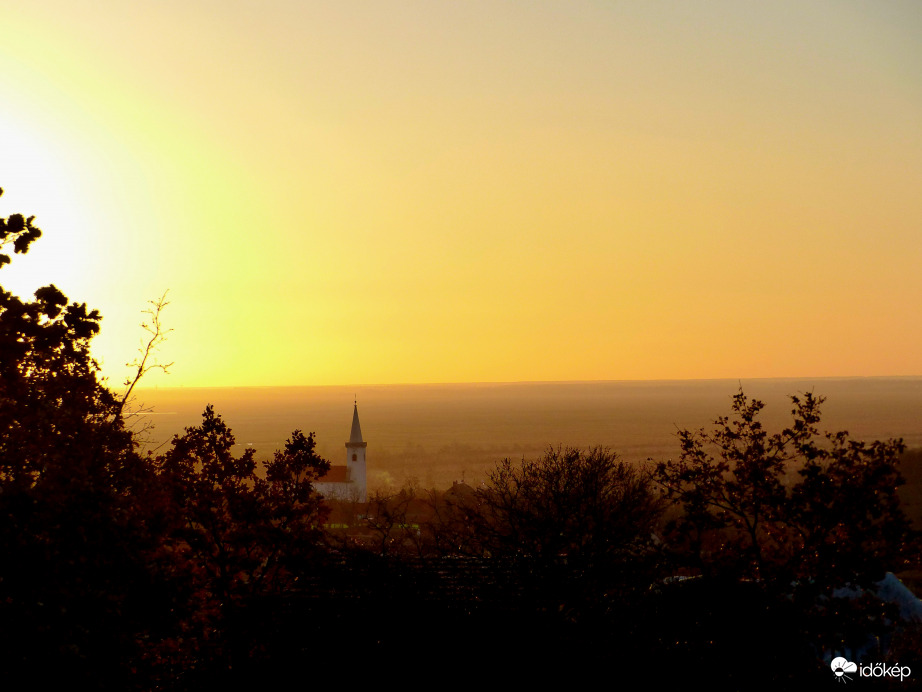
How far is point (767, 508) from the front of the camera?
76.6 feet

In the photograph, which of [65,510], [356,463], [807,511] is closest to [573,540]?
[807,511]

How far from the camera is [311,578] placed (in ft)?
69.1

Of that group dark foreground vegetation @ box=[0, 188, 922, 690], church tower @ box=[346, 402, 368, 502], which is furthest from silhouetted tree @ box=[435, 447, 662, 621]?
church tower @ box=[346, 402, 368, 502]

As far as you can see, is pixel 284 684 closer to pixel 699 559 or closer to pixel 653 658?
pixel 653 658

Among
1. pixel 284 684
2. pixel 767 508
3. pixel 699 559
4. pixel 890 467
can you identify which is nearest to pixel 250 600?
pixel 284 684

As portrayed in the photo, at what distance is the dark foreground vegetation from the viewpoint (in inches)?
558

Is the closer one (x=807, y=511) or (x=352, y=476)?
(x=807, y=511)

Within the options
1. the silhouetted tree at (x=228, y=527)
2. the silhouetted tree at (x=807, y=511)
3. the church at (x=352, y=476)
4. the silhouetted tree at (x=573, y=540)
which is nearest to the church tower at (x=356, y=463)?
the church at (x=352, y=476)

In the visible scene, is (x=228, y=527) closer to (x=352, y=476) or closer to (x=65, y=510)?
(x=65, y=510)

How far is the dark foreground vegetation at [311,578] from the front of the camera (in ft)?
46.5

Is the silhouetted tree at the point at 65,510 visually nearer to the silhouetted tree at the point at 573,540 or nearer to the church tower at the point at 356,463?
the silhouetted tree at the point at 573,540

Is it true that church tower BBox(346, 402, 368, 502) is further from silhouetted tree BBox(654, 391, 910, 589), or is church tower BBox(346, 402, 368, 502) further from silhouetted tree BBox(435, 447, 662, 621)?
silhouetted tree BBox(654, 391, 910, 589)

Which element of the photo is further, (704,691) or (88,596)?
(704,691)

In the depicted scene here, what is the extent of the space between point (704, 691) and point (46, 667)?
11.6 metres
